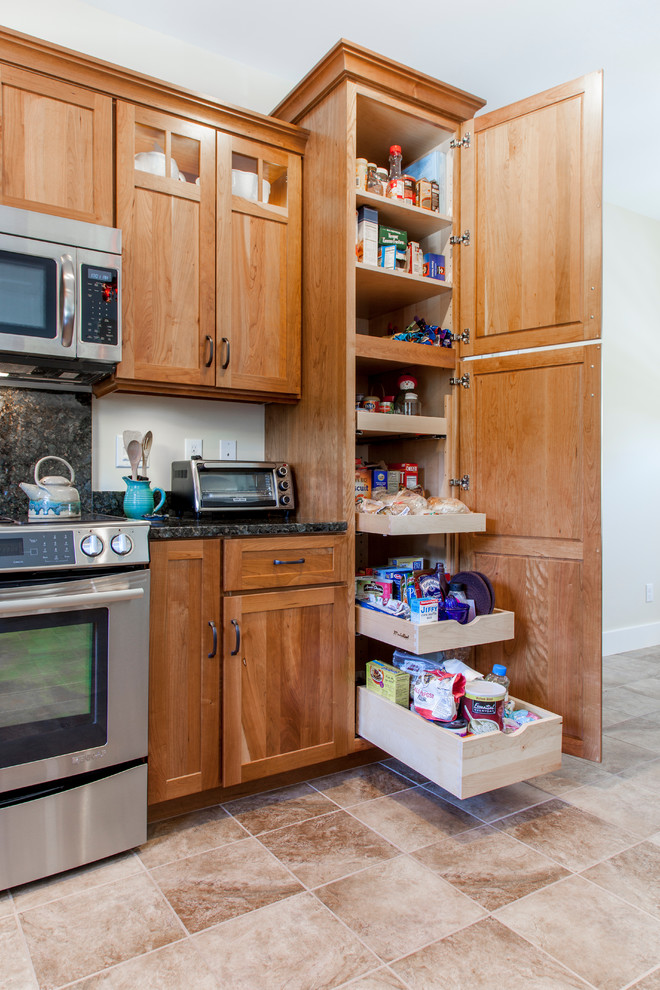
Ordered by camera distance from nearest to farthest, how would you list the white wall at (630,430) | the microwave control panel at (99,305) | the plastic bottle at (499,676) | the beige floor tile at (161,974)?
the beige floor tile at (161,974), the microwave control panel at (99,305), the plastic bottle at (499,676), the white wall at (630,430)

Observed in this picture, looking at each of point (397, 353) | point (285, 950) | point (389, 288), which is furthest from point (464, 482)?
point (285, 950)

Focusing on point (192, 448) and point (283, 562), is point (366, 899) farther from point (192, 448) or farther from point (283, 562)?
point (192, 448)

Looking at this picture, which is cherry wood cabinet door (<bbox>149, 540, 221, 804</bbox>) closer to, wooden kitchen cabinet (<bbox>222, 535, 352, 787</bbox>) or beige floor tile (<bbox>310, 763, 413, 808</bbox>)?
wooden kitchen cabinet (<bbox>222, 535, 352, 787</bbox>)

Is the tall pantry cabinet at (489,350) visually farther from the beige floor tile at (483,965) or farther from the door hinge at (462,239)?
the beige floor tile at (483,965)

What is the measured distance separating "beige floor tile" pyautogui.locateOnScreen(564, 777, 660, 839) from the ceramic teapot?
1.85 meters

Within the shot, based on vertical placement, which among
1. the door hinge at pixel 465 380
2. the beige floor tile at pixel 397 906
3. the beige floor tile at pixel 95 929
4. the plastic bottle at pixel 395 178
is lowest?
the beige floor tile at pixel 95 929

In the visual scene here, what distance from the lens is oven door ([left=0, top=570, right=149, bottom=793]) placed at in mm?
1558

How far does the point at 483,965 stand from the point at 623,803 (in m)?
0.94

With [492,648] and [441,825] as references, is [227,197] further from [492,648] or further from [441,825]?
[441,825]

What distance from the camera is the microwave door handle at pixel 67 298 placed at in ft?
6.08

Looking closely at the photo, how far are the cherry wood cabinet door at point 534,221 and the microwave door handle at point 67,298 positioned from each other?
1.42 m

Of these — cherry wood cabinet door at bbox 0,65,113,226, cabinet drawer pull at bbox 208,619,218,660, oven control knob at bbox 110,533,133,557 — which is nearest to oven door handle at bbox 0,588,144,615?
oven control knob at bbox 110,533,133,557

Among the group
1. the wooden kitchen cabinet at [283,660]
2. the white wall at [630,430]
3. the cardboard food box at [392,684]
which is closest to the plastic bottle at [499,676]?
the cardboard food box at [392,684]

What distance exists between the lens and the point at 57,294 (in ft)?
6.07
